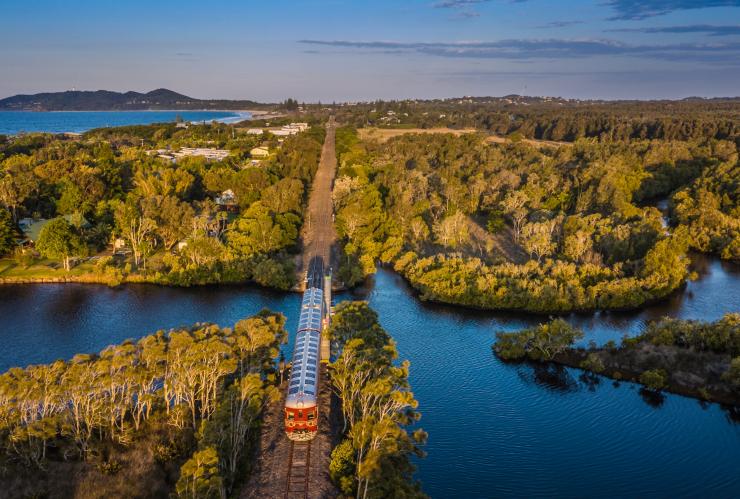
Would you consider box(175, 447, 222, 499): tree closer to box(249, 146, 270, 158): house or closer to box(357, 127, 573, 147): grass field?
box(249, 146, 270, 158): house

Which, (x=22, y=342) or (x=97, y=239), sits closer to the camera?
(x=22, y=342)

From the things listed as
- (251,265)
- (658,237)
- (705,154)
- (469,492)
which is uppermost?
(705,154)

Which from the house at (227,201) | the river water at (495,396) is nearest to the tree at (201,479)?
the river water at (495,396)

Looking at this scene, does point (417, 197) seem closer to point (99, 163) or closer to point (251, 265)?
point (251, 265)

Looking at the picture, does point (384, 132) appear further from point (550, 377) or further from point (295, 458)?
point (295, 458)

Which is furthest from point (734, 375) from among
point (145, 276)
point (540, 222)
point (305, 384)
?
point (145, 276)

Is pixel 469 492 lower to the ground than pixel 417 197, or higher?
lower

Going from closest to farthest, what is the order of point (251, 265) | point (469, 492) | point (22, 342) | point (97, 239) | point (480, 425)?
point (469, 492)
point (480, 425)
point (22, 342)
point (251, 265)
point (97, 239)

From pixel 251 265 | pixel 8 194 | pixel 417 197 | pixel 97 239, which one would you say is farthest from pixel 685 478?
pixel 8 194
